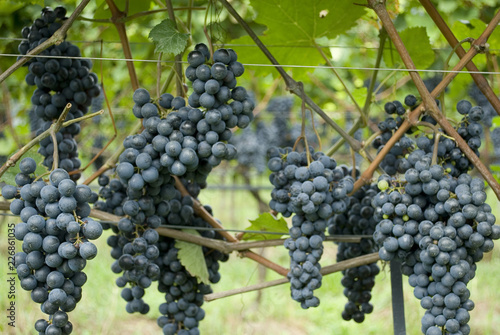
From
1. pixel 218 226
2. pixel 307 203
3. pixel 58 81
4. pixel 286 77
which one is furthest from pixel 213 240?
pixel 58 81

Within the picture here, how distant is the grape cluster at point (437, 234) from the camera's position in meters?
1.06

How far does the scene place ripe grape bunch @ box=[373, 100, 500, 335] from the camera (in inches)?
41.8

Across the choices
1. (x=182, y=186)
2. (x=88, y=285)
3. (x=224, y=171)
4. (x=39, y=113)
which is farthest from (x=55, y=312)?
(x=224, y=171)

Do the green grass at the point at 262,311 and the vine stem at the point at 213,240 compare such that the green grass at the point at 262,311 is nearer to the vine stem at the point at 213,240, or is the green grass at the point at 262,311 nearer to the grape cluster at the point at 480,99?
the grape cluster at the point at 480,99

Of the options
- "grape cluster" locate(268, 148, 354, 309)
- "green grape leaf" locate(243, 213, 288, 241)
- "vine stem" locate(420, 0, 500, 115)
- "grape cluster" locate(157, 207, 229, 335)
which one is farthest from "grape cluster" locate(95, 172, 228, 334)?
"vine stem" locate(420, 0, 500, 115)

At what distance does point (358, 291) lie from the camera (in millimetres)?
1572

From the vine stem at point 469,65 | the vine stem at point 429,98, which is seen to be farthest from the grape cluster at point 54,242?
the vine stem at point 469,65

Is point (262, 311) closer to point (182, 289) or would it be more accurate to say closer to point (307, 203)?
point (182, 289)

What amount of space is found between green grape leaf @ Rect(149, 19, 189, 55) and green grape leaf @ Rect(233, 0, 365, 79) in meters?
0.30

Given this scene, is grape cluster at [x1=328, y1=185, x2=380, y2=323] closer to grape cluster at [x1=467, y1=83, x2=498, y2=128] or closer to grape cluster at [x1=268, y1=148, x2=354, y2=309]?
grape cluster at [x1=268, y1=148, x2=354, y2=309]

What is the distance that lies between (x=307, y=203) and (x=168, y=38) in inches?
18.7

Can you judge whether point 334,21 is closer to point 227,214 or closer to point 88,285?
point 88,285

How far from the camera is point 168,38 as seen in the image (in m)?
1.18

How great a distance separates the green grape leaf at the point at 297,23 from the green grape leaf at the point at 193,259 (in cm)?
59
